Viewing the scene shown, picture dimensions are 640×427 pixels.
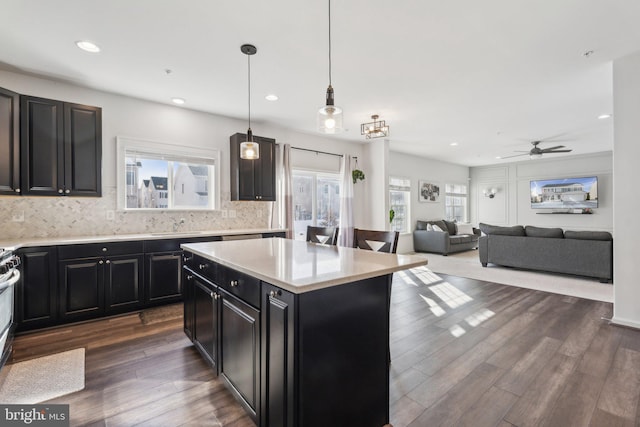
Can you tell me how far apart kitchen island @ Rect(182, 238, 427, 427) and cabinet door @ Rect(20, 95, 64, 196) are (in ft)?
8.80

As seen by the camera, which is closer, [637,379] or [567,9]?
[637,379]

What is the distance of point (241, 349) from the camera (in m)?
1.69

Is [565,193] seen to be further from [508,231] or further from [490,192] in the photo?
[508,231]

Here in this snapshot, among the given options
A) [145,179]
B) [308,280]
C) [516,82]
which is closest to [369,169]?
[516,82]

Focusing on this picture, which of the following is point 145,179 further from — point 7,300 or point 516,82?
point 516,82

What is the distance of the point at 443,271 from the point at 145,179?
528cm

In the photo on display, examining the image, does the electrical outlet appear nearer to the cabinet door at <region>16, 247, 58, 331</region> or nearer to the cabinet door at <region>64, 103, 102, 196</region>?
the cabinet door at <region>64, 103, 102, 196</region>

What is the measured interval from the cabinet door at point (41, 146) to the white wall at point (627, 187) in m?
5.97

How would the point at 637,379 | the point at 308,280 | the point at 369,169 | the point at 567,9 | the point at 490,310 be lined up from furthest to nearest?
the point at 369,169, the point at 490,310, the point at 567,9, the point at 637,379, the point at 308,280

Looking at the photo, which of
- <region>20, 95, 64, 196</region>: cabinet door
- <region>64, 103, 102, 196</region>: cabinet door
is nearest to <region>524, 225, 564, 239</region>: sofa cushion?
<region>64, 103, 102, 196</region>: cabinet door

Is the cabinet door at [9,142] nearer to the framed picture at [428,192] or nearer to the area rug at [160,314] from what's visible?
the area rug at [160,314]

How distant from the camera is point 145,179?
4160 millimetres

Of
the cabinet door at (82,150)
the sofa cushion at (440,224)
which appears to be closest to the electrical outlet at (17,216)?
the cabinet door at (82,150)

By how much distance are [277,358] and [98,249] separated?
2918mm
